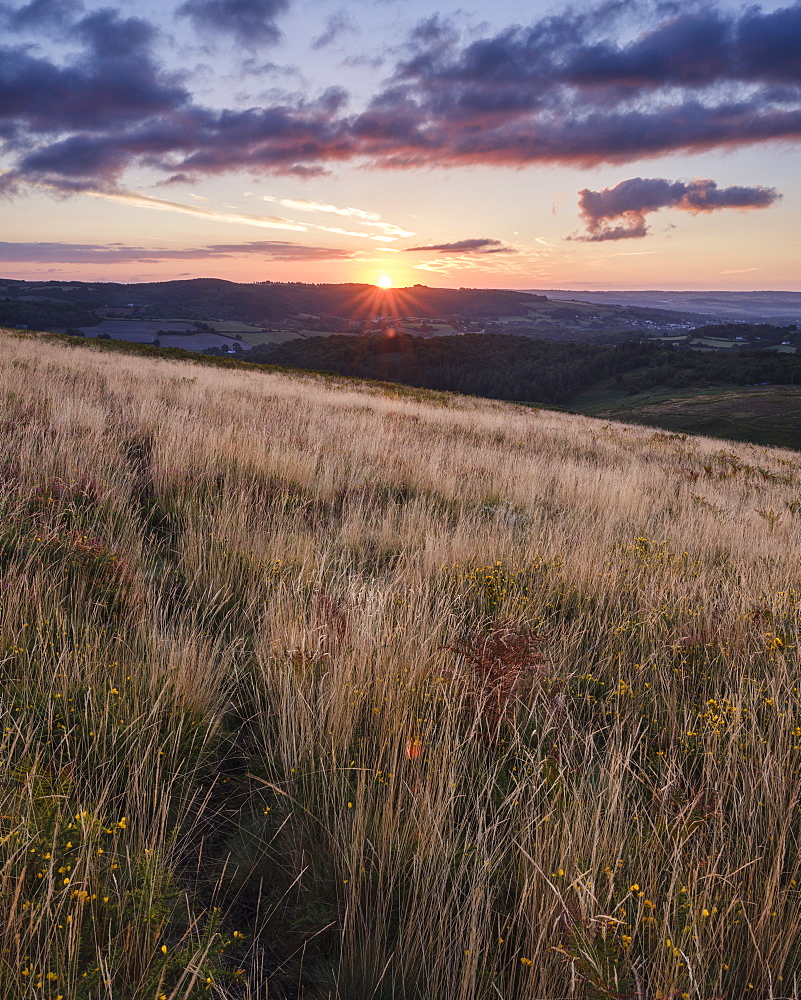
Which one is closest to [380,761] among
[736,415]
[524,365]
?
[736,415]

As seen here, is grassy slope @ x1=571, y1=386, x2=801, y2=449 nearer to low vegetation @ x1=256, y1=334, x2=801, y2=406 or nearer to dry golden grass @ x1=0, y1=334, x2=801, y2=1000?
low vegetation @ x1=256, y1=334, x2=801, y2=406

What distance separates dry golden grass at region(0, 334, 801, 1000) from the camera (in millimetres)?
1432

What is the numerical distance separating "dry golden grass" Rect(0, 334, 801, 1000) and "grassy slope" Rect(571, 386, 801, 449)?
52.5 metres

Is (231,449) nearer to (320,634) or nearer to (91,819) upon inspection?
(320,634)

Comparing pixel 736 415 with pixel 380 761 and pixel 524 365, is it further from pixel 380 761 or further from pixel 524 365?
pixel 524 365

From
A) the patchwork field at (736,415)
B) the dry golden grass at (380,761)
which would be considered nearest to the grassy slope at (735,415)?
the patchwork field at (736,415)

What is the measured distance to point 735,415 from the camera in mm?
63688

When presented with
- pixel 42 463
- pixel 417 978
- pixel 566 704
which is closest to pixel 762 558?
pixel 566 704

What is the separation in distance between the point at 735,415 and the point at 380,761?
72.9 meters

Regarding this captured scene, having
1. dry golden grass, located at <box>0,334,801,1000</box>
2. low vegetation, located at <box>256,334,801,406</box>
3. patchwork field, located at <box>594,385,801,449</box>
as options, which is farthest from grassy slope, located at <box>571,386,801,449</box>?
dry golden grass, located at <box>0,334,801,1000</box>

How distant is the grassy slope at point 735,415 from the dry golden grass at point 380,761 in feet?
172

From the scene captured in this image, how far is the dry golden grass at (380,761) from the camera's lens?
143 cm

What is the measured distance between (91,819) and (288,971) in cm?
67

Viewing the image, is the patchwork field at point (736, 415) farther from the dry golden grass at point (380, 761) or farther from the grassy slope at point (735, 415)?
the dry golden grass at point (380, 761)
